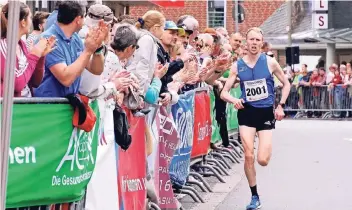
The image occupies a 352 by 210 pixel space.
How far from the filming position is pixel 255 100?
11484 mm

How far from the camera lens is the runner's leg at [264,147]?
11.2 m

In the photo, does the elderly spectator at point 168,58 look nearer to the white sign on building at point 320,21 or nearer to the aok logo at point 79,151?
the aok logo at point 79,151

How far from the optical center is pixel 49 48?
646cm

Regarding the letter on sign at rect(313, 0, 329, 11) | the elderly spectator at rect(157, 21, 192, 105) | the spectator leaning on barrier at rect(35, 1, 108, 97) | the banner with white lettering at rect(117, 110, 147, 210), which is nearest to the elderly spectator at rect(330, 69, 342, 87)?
the letter on sign at rect(313, 0, 329, 11)

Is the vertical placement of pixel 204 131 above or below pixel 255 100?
below

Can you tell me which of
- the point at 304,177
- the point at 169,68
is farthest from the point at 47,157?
the point at 304,177

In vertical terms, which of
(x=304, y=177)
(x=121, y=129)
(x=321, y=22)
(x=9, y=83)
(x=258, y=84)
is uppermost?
(x=321, y=22)

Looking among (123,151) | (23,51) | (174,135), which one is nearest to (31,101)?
(23,51)

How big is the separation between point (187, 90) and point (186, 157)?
52.3 inches

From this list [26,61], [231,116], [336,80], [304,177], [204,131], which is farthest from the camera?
[336,80]

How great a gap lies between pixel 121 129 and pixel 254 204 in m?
3.57

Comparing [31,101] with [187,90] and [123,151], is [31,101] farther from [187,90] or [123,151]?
[187,90]

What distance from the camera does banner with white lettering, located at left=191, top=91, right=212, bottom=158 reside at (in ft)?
40.7

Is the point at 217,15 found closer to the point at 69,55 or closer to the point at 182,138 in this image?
the point at 182,138
